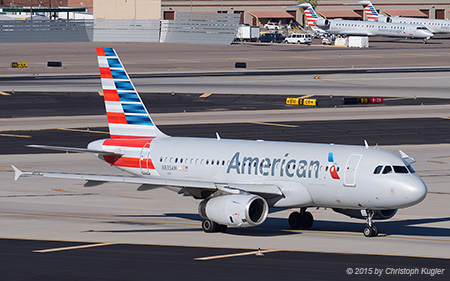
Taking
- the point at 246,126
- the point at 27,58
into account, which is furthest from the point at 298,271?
the point at 27,58

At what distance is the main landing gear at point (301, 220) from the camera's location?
4219cm

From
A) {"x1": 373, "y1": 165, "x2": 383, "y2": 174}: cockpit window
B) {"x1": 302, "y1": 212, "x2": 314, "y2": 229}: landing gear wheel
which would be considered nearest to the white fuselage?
{"x1": 373, "y1": 165, "x2": 383, "y2": 174}: cockpit window

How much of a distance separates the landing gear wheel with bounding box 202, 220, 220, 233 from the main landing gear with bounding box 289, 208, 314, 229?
3735mm

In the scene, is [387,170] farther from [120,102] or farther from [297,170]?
[120,102]

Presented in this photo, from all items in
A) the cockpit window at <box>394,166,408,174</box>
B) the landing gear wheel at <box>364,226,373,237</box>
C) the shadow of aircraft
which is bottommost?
the shadow of aircraft

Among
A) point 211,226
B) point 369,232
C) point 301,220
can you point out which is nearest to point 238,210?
point 211,226

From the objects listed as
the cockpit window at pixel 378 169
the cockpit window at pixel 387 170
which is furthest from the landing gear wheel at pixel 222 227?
the cockpit window at pixel 387 170

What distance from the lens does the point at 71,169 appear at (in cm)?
6141

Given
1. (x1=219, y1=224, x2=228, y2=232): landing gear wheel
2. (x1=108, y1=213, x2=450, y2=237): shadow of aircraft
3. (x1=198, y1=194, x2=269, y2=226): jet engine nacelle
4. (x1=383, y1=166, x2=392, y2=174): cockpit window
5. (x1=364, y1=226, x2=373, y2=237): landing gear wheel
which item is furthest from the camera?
(x1=108, y1=213, x2=450, y2=237): shadow of aircraft

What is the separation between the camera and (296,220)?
42.2m

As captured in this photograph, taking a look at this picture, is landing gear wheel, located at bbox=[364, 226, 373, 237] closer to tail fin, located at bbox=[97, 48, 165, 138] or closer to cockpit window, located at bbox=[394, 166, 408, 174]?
cockpit window, located at bbox=[394, 166, 408, 174]

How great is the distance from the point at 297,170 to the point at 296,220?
3.45 metres

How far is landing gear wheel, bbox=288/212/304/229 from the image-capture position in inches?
1661

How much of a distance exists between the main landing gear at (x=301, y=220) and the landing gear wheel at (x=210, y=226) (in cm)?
373
